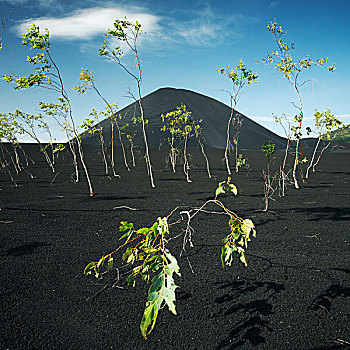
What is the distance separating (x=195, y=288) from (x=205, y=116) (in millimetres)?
48947

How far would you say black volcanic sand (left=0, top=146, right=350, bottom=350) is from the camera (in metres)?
2.78

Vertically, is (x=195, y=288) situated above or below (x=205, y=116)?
below

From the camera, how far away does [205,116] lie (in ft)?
168

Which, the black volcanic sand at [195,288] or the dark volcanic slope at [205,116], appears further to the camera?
the dark volcanic slope at [205,116]

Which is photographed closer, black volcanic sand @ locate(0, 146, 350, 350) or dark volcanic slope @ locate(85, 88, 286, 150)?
black volcanic sand @ locate(0, 146, 350, 350)

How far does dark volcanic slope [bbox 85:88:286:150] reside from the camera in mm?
44688

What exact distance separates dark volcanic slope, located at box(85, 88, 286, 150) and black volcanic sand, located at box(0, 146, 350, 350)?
113 ft

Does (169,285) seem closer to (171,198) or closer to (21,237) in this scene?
(21,237)

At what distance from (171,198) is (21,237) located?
4.19 meters

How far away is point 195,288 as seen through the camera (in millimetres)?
3559

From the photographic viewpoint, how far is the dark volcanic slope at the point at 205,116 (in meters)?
44.7

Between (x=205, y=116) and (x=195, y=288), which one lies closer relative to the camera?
(x=195, y=288)

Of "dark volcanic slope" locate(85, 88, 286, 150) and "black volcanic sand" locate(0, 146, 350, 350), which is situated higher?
"dark volcanic slope" locate(85, 88, 286, 150)

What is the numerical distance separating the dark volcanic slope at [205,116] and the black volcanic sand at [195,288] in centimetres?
3434
